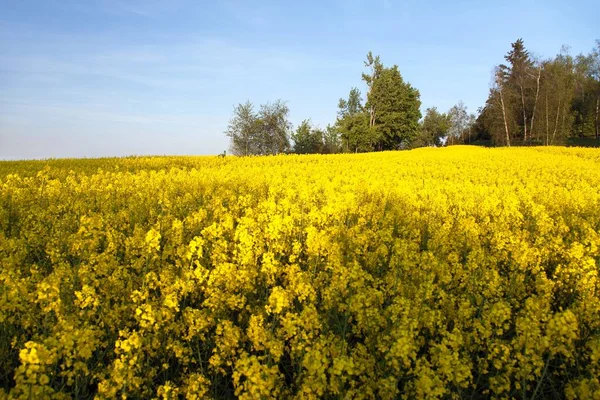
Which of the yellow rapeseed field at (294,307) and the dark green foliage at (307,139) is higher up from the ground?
the dark green foliage at (307,139)

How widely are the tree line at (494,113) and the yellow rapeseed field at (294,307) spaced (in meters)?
55.1

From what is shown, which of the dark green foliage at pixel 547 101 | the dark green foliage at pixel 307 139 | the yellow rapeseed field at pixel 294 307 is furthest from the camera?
the dark green foliage at pixel 307 139

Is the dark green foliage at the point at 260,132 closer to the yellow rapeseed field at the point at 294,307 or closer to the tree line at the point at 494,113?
the tree line at the point at 494,113

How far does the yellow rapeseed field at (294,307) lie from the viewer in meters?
3.06

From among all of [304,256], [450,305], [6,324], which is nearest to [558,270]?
[450,305]

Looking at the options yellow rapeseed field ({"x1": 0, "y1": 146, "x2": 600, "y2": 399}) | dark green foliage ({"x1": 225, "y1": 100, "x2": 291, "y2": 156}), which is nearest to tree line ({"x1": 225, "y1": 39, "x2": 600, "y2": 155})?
dark green foliage ({"x1": 225, "y1": 100, "x2": 291, "y2": 156})

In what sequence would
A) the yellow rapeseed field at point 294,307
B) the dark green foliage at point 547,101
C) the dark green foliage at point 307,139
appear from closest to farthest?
the yellow rapeseed field at point 294,307
the dark green foliage at point 547,101
the dark green foliage at point 307,139

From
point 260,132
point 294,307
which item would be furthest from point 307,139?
point 294,307

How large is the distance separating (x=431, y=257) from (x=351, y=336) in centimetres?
170

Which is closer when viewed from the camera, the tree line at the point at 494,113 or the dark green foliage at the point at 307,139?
the tree line at the point at 494,113

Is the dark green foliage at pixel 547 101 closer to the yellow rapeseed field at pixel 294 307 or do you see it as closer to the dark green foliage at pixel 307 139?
the dark green foliage at pixel 307 139

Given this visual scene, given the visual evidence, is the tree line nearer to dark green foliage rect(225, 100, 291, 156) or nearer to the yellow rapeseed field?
dark green foliage rect(225, 100, 291, 156)

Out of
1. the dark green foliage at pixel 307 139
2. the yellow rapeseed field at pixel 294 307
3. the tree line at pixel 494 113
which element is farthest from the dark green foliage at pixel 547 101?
the yellow rapeseed field at pixel 294 307

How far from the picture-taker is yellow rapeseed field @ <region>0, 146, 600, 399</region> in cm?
306
